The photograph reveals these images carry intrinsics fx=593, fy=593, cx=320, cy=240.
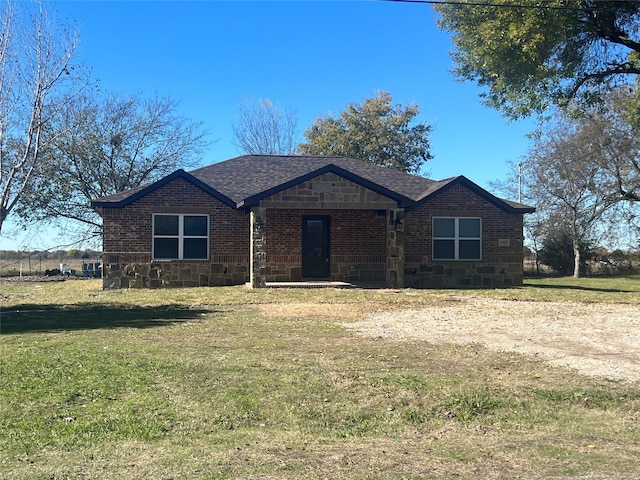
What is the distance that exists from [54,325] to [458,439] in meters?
8.39

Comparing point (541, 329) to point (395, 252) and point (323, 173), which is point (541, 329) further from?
point (323, 173)

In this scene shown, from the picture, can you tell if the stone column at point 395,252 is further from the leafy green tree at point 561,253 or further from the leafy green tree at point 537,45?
the leafy green tree at point 561,253

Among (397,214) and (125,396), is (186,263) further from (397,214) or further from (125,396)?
(125,396)

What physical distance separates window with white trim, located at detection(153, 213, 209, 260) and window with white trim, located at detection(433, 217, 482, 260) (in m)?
8.24

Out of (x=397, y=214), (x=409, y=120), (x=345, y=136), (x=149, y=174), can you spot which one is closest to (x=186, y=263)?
(x=397, y=214)

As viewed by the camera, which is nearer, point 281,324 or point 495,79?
point 281,324

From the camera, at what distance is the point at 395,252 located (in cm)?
1936

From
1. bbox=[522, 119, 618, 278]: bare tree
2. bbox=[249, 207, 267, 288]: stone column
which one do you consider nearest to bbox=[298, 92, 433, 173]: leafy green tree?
bbox=[522, 119, 618, 278]: bare tree

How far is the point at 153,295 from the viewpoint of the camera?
16.9 meters

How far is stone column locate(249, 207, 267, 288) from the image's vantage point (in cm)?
1828

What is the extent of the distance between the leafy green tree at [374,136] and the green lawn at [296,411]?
3208 centimetres

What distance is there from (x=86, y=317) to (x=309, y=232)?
10597 millimetres

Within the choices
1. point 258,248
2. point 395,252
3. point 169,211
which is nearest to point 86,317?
point 258,248

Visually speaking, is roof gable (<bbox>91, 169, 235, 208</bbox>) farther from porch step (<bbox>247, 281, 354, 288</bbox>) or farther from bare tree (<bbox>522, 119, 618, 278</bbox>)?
bare tree (<bbox>522, 119, 618, 278</bbox>)
